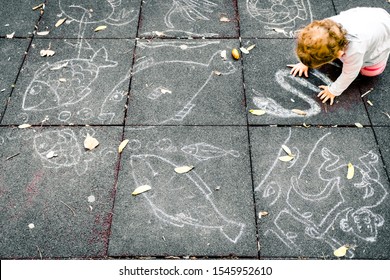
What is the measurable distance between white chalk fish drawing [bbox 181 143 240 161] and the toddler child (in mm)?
1028

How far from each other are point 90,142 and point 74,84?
2.50 feet

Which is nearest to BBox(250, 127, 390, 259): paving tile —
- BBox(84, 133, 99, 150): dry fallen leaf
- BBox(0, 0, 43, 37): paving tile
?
BBox(84, 133, 99, 150): dry fallen leaf

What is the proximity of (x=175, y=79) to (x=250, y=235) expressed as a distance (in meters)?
1.77

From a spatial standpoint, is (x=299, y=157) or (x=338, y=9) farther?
(x=338, y=9)

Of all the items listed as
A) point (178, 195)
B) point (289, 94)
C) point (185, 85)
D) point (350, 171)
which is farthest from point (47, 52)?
point (350, 171)

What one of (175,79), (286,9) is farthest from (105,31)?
(286,9)

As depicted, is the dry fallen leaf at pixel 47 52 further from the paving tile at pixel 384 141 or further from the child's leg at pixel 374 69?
the paving tile at pixel 384 141

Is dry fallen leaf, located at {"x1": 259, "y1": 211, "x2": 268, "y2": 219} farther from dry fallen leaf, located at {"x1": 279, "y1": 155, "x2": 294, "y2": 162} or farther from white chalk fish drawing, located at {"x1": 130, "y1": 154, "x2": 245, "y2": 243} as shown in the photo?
dry fallen leaf, located at {"x1": 279, "y1": 155, "x2": 294, "y2": 162}

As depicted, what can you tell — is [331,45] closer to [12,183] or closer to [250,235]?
[250,235]

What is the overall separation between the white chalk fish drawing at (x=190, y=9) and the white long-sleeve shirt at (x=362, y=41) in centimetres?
161

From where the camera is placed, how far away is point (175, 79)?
404 centimetres
